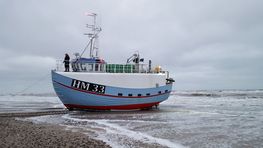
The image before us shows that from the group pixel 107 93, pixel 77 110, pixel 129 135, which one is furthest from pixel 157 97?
pixel 129 135

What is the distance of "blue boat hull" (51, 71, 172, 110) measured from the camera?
23250mm

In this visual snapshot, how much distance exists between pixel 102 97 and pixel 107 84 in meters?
1.21

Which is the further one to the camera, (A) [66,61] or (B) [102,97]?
(A) [66,61]

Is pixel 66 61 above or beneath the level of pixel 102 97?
above

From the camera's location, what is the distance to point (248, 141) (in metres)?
12.2

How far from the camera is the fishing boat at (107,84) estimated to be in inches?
921

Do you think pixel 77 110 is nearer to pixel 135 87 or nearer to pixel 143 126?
pixel 135 87

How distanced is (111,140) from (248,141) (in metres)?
5.95

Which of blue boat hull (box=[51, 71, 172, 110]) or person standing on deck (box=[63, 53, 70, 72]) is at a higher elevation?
person standing on deck (box=[63, 53, 70, 72])

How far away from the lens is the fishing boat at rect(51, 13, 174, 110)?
76.7 ft

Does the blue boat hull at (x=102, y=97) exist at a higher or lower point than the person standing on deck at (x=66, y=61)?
lower

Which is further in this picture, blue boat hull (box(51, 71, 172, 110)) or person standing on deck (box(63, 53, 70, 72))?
person standing on deck (box(63, 53, 70, 72))

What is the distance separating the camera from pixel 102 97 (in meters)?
24.2

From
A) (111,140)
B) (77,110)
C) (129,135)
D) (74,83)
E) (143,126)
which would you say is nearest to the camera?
(111,140)
